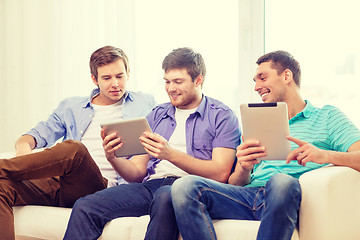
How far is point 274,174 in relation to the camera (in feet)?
6.67

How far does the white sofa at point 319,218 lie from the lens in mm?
1755

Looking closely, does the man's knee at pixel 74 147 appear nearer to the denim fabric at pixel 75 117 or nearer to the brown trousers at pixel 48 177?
the brown trousers at pixel 48 177

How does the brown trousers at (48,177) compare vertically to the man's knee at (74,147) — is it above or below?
below

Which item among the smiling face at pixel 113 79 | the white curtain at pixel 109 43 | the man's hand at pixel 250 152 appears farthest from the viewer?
the white curtain at pixel 109 43

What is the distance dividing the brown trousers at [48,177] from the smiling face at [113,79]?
53cm

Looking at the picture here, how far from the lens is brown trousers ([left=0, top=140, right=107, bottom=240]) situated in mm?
2234

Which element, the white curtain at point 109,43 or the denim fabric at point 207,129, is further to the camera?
the white curtain at point 109,43

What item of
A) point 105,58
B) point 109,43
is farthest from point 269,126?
point 109,43

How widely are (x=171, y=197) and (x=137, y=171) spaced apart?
0.56 m

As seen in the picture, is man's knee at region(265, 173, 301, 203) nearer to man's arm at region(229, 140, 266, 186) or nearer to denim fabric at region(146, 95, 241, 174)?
man's arm at region(229, 140, 266, 186)

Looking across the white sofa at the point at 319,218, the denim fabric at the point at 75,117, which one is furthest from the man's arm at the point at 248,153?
the denim fabric at the point at 75,117

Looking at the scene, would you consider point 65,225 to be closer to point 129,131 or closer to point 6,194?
point 6,194

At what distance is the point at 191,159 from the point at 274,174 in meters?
0.39

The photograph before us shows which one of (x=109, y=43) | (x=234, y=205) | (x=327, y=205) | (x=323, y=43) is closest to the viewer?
(x=327, y=205)
